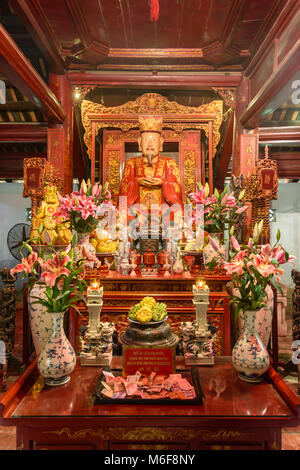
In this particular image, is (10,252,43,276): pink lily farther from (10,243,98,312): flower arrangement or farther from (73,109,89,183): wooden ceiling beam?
(73,109,89,183): wooden ceiling beam

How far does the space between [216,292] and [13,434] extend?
6.40 feet

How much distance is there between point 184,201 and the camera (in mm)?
4613

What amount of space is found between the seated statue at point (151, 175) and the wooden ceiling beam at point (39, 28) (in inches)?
50.6

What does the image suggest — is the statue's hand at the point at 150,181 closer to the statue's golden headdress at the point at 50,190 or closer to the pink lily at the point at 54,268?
the statue's golden headdress at the point at 50,190

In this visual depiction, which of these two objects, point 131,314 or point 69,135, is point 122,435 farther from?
point 69,135

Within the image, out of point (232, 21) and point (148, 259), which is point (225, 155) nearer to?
point (232, 21)

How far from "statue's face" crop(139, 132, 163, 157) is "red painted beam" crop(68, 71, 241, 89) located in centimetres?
61

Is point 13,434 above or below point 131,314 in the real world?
below

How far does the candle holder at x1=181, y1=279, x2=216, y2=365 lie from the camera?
5.51 ft

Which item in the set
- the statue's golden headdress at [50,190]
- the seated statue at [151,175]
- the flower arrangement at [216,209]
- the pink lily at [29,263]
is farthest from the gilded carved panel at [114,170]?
the pink lily at [29,263]

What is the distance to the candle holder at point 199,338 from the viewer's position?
1681 mm

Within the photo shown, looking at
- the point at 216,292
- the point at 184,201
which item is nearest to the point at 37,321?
the point at 216,292

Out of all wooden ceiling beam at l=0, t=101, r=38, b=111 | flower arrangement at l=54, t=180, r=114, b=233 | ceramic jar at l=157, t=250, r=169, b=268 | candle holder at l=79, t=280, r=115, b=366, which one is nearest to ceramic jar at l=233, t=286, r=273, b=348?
ceramic jar at l=157, t=250, r=169, b=268
